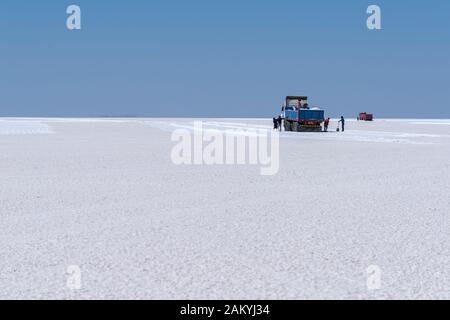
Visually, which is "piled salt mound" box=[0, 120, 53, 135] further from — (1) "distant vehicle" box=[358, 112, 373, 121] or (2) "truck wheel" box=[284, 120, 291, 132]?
(1) "distant vehicle" box=[358, 112, 373, 121]

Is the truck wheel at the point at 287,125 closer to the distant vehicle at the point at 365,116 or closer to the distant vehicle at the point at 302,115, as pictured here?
the distant vehicle at the point at 302,115

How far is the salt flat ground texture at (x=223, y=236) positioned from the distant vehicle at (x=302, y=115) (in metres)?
34.3

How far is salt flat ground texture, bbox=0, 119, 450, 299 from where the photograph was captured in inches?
230

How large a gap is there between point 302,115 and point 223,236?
42208 mm

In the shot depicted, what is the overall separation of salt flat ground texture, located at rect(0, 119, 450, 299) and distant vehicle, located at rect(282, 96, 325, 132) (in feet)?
112

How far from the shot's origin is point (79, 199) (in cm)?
1149

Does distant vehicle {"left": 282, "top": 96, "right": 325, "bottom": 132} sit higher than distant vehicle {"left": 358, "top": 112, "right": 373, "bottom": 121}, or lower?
higher

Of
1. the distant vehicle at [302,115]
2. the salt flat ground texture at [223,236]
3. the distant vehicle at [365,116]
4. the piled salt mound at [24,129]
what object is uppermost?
the salt flat ground texture at [223,236]

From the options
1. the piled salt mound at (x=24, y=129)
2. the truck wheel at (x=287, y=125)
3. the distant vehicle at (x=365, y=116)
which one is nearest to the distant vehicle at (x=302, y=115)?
the truck wheel at (x=287, y=125)

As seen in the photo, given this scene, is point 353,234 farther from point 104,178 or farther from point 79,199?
point 104,178

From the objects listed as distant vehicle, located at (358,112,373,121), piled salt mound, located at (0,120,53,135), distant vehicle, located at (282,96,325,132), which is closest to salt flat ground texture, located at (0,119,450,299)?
distant vehicle, located at (282,96,325,132)

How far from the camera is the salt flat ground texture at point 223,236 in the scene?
19.1 feet
